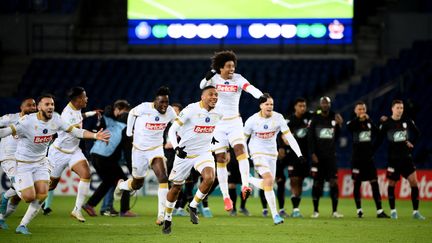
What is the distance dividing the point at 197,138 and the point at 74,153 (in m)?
3.31

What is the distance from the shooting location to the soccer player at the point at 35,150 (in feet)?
51.5

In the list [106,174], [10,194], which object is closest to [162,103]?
[10,194]

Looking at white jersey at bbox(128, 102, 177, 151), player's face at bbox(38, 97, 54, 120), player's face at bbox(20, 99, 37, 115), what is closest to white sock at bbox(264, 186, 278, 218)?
white jersey at bbox(128, 102, 177, 151)

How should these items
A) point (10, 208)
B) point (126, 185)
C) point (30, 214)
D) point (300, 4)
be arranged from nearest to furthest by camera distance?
1. point (30, 214)
2. point (10, 208)
3. point (126, 185)
4. point (300, 4)

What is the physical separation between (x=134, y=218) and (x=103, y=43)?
18.0 m

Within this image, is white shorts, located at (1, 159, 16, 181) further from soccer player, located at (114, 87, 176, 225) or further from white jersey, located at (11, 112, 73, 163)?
white jersey, located at (11, 112, 73, 163)

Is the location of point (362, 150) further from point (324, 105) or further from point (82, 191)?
point (82, 191)

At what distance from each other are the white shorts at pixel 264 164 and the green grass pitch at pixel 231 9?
53.4 ft

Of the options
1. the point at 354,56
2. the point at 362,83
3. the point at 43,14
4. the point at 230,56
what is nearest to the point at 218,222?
the point at 230,56

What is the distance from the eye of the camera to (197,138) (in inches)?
647

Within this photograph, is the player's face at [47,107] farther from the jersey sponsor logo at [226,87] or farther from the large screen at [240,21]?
the large screen at [240,21]

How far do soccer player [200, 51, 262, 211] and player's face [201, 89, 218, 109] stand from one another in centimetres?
78

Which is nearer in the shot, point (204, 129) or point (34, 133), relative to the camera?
point (34, 133)

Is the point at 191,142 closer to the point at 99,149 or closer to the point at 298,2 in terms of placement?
the point at 99,149
